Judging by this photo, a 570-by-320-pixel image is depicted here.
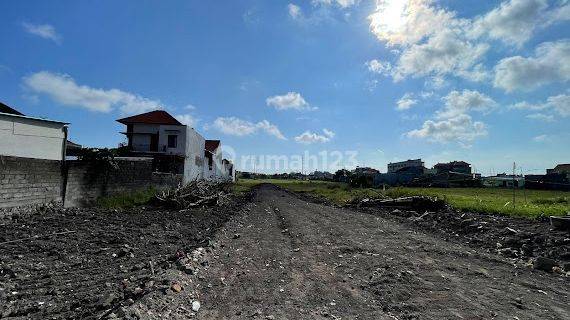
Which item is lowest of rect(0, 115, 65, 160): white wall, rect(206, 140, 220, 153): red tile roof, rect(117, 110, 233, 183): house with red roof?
rect(0, 115, 65, 160): white wall

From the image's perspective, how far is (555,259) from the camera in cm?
910

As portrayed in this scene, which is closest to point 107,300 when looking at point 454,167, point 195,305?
point 195,305

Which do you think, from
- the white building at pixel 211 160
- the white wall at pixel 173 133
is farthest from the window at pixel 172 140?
the white building at pixel 211 160

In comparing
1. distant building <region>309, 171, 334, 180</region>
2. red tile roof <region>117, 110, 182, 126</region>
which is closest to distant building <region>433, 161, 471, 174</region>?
distant building <region>309, 171, 334, 180</region>

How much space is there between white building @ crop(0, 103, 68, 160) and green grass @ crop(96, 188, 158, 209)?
10.3 feet

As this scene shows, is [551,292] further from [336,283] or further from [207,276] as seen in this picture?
[207,276]

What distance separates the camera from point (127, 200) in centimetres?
2103

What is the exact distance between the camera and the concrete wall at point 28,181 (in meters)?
12.7

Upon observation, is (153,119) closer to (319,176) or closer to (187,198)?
(187,198)

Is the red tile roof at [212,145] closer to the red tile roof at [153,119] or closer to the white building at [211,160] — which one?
the white building at [211,160]

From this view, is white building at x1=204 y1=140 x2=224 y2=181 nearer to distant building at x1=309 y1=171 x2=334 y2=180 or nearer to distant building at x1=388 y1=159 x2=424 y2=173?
distant building at x1=388 y1=159 x2=424 y2=173

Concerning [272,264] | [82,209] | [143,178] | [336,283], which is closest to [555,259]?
[336,283]

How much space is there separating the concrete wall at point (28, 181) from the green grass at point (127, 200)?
10.4 feet

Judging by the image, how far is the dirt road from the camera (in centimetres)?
559
